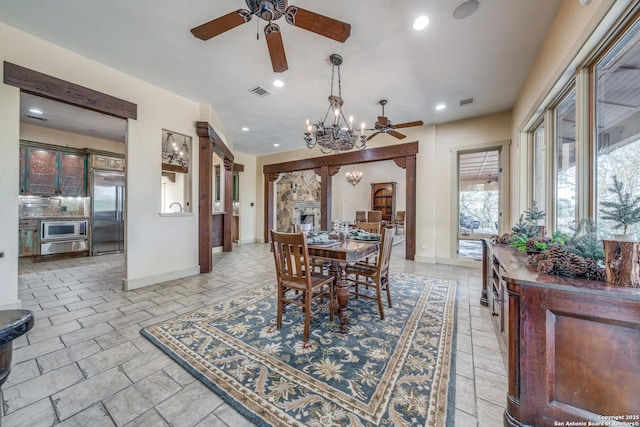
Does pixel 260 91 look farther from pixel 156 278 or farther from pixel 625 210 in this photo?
pixel 625 210

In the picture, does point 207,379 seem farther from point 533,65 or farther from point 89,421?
point 533,65

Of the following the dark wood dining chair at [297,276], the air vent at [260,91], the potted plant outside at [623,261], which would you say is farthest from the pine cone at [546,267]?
the air vent at [260,91]

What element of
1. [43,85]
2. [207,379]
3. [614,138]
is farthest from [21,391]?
[614,138]

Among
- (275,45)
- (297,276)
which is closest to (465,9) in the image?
(275,45)

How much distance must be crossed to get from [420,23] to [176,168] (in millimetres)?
6333

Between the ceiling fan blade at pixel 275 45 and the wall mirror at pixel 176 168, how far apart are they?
250 cm

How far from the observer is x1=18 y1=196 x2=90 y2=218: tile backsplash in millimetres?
5047

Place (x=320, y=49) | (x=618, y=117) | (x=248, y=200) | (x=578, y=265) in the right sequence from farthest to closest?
1. (x=248, y=200)
2. (x=320, y=49)
3. (x=618, y=117)
4. (x=578, y=265)

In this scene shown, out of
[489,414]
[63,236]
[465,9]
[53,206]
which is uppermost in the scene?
[465,9]

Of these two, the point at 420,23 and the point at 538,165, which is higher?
the point at 420,23

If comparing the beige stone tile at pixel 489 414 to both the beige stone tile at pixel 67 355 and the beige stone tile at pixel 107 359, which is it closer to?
the beige stone tile at pixel 107 359

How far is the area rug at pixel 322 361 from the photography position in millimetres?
1348

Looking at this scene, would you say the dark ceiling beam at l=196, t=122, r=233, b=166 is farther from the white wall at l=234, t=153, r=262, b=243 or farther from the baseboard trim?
the white wall at l=234, t=153, r=262, b=243

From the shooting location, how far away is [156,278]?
3.55 m
